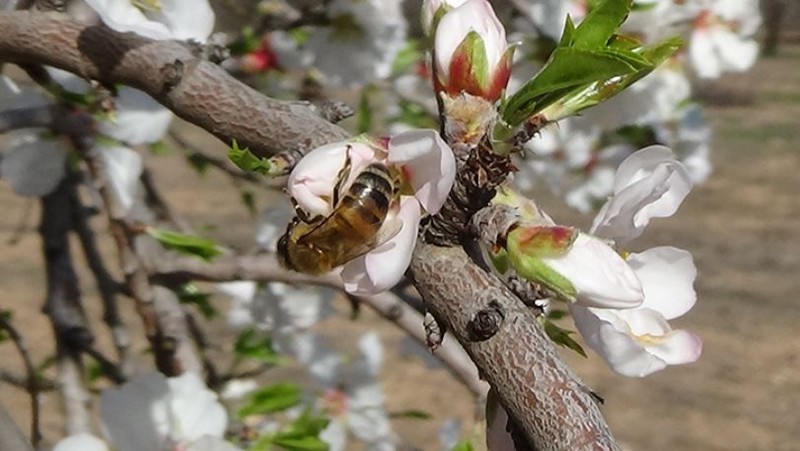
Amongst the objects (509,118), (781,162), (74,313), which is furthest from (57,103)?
(781,162)

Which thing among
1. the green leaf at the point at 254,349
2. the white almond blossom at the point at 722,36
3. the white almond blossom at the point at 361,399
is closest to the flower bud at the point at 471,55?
the green leaf at the point at 254,349

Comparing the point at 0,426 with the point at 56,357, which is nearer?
the point at 0,426

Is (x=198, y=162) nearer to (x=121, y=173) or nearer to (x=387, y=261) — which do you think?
(x=121, y=173)

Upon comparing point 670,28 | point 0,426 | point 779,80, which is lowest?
point 779,80

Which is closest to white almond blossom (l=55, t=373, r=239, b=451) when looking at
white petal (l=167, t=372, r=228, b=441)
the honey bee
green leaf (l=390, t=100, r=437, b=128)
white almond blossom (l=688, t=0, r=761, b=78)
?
white petal (l=167, t=372, r=228, b=441)

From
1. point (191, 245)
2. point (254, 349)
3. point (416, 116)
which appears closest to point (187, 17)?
point (191, 245)

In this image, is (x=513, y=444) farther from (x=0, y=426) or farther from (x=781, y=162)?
(x=781, y=162)
